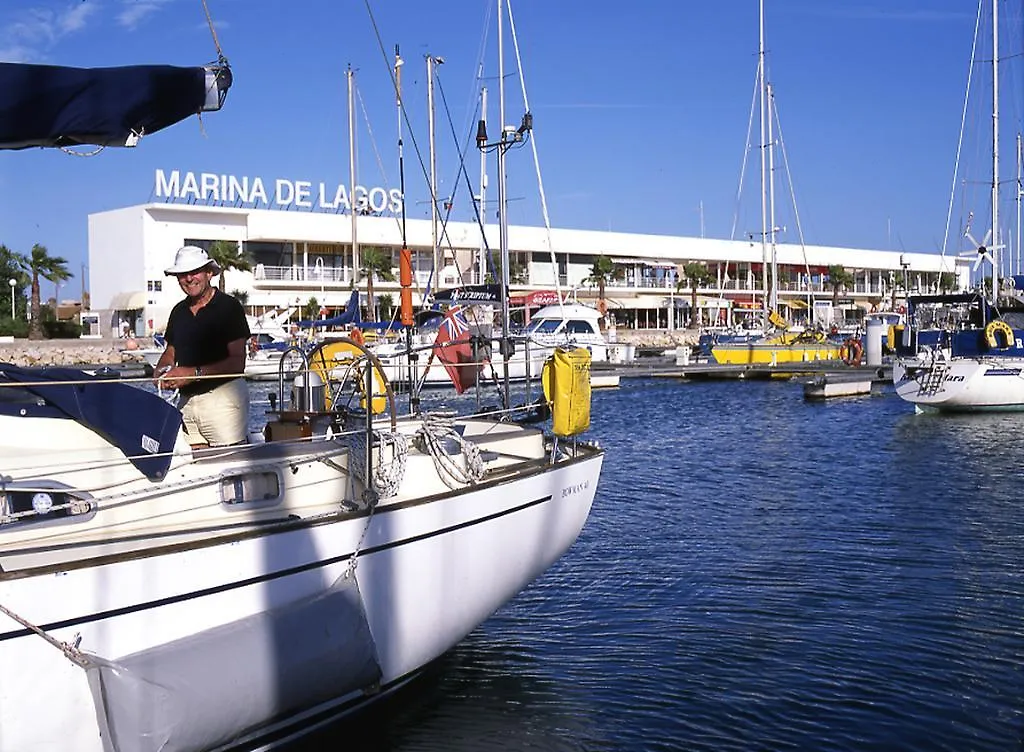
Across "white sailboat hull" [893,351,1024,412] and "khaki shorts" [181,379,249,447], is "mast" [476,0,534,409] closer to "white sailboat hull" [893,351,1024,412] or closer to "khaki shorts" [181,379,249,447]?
"khaki shorts" [181,379,249,447]

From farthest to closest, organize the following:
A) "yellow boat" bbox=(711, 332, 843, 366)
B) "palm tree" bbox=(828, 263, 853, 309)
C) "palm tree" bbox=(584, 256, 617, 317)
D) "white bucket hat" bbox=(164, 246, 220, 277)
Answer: "palm tree" bbox=(828, 263, 853, 309) → "palm tree" bbox=(584, 256, 617, 317) → "yellow boat" bbox=(711, 332, 843, 366) → "white bucket hat" bbox=(164, 246, 220, 277)

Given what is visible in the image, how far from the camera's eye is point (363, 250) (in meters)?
65.0

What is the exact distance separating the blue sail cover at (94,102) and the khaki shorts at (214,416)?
1.60 m

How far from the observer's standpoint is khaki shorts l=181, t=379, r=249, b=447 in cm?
664

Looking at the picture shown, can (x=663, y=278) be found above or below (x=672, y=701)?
above

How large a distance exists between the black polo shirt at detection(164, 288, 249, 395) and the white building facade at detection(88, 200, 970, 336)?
35415 mm

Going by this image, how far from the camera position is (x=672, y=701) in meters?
7.16

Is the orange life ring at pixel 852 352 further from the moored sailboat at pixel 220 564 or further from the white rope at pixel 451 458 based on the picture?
the moored sailboat at pixel 220 564

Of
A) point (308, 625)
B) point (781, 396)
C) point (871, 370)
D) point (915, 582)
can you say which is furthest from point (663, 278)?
point (308, 625)

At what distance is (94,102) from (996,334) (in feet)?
87.8

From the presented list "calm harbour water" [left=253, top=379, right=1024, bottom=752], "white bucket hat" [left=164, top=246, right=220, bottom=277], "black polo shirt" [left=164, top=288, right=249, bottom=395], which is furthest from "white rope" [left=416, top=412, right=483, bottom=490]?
"white bucket hat" [left=164, top=246, right=220, bottom=277]

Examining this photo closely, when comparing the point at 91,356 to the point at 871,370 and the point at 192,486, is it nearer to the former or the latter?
the point at 871,370

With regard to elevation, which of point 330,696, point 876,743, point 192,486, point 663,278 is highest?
point 663,278

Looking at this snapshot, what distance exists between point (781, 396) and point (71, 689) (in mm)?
31250
